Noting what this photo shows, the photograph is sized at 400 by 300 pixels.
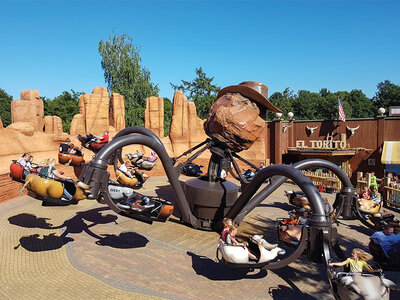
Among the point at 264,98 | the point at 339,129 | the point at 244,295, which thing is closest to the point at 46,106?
the point at 339,129

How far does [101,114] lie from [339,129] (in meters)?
20.5

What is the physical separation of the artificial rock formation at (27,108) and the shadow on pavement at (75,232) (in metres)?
9.37

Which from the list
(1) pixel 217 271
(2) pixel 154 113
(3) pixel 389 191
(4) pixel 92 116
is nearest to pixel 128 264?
(1) pixel 217 271

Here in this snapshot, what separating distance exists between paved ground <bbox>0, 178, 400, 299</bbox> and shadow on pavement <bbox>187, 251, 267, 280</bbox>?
0.08 ft

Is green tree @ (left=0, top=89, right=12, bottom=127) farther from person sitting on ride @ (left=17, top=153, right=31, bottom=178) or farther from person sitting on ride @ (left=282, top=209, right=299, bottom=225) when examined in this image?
person sitting on ride @ (left=282, top=209, right=299, bottom=225)

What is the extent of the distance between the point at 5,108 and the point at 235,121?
47.0 metres

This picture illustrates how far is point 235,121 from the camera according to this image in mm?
9430

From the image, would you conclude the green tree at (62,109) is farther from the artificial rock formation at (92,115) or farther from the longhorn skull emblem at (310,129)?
the longhorn skull emblem at (310,129)

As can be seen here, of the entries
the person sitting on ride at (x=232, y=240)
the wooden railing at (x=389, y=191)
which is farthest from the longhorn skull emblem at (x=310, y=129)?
the person sitting on ride at (x=232, y=240)

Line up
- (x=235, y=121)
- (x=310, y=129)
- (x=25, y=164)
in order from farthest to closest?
(x=310, y=129), (x=235, y=121), (x=25, y=164)

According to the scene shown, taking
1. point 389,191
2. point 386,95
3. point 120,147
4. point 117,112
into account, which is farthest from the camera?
point 386,95

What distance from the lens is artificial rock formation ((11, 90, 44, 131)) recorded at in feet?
59.3

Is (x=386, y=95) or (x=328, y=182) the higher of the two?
(x=386, y=95)

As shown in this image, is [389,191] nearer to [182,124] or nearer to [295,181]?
[295,181]
